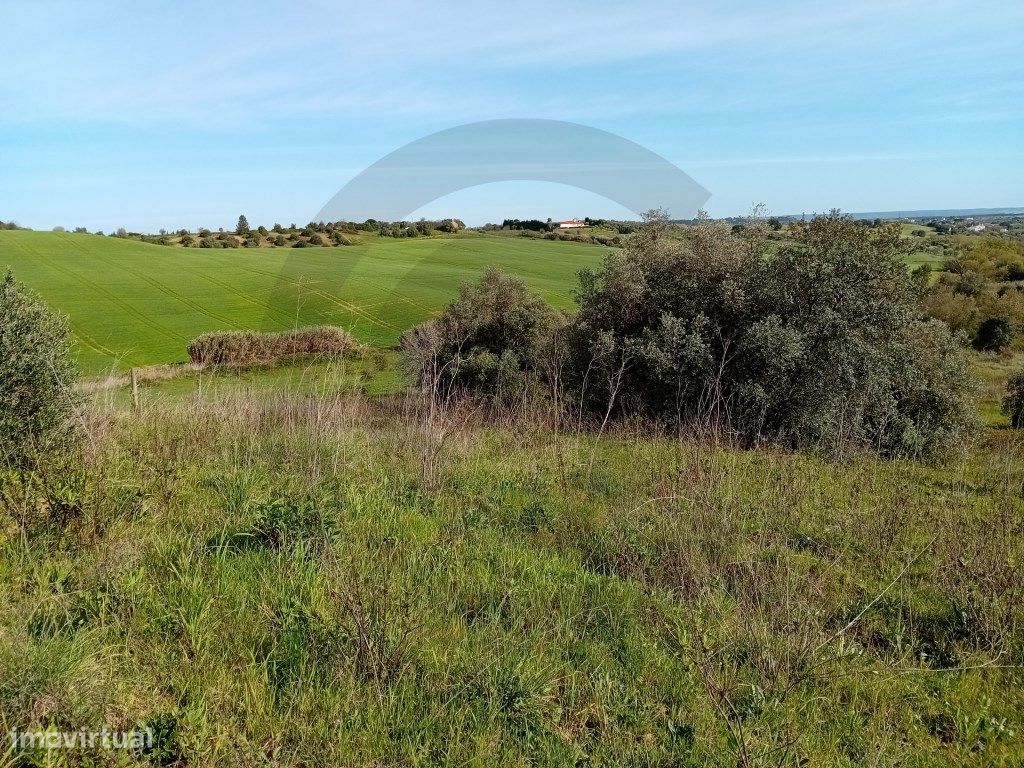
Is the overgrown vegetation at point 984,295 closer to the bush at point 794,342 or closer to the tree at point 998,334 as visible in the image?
the tree at point 998,334

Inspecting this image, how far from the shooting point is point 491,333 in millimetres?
24078

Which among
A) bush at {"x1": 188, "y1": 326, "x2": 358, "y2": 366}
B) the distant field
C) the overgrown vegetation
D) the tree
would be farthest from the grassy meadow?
the tree

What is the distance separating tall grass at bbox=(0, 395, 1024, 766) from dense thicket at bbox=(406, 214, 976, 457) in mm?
8642

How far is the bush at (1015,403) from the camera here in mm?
25356

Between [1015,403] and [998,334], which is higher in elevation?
[998,334]

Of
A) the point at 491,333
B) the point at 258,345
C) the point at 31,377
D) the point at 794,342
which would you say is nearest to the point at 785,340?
the point at 794,342

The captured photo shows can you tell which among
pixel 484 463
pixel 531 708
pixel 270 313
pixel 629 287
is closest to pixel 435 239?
pixel 270 313

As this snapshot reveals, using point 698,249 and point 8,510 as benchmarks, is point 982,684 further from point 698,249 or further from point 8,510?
point 698,249

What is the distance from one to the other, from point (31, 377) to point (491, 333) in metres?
18.9

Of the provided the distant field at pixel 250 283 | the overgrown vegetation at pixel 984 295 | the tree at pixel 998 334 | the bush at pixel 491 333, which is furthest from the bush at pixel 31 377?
the tree at pixel 998 334

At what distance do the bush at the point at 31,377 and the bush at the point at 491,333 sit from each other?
53.9ft

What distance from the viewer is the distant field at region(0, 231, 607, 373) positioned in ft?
137

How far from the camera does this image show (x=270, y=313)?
46625mm

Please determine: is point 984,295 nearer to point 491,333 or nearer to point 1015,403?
point 1015,403
